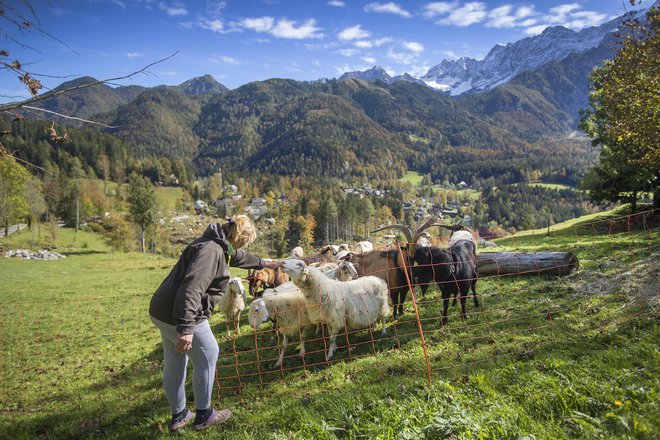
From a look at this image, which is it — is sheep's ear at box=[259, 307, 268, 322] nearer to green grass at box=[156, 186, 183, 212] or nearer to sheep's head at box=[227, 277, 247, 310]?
sheep's head at box=[227, 277, 247, 310]

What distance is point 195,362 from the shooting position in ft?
15.7

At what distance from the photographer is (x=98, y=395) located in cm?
744

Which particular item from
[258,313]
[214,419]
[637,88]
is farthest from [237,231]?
[637,88]

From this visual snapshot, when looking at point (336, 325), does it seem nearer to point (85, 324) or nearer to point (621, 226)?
point (85, 324)

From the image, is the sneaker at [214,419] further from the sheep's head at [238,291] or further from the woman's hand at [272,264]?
the sheep's head at [238,291]

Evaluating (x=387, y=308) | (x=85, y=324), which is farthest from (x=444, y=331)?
(x=85, y=324)

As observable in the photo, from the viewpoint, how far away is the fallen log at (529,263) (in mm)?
11508

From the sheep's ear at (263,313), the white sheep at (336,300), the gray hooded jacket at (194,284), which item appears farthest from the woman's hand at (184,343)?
the sheep's ear at (263,313)

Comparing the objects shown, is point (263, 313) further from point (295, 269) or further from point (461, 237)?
point (461, 237)

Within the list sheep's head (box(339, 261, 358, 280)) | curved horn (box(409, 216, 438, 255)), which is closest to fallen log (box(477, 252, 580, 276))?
curved horn (box(409, 216, 438, 255))

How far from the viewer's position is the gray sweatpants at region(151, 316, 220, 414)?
15.4ft

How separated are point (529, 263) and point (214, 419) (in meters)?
11.4

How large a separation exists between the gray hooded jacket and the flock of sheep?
117 inches

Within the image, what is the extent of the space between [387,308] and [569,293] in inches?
205
